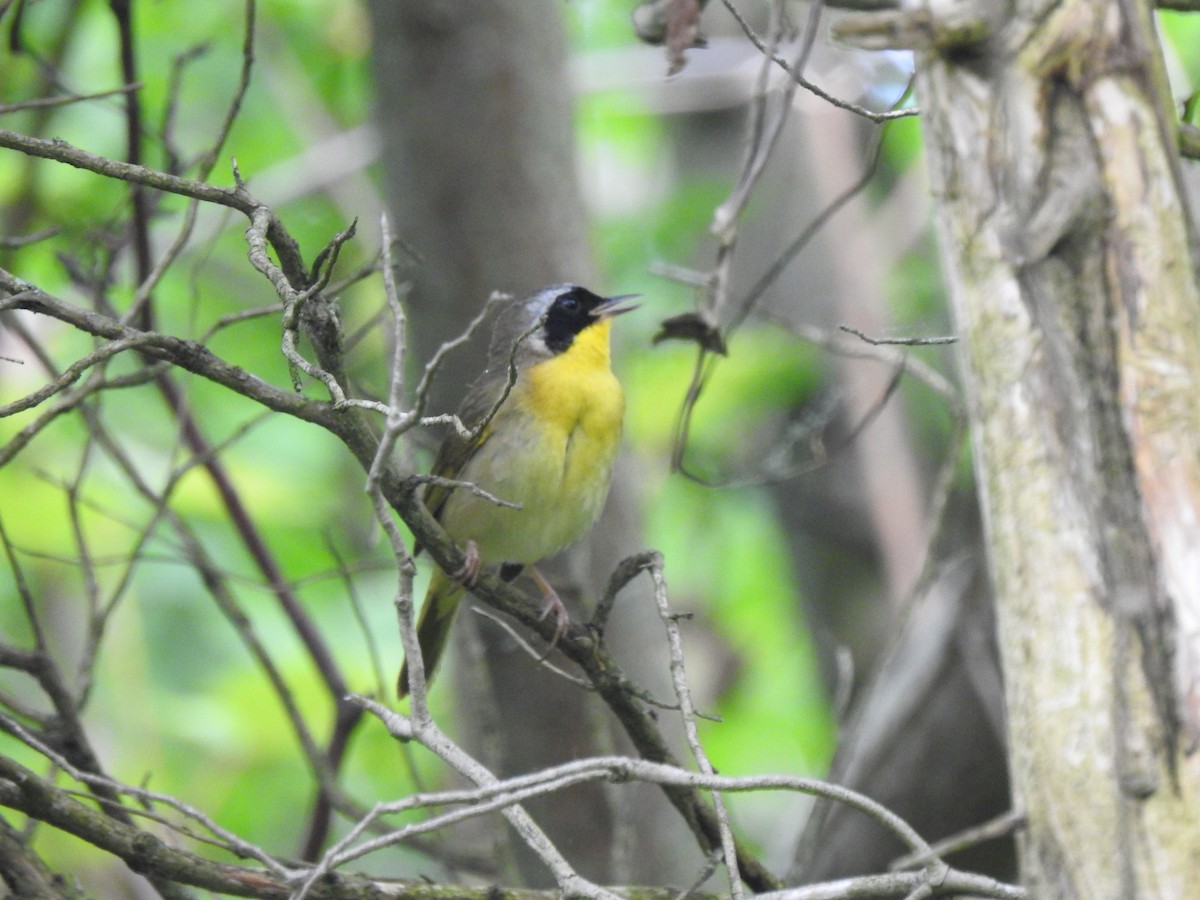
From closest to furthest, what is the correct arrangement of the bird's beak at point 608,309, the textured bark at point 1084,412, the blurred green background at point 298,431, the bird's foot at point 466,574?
1. the textured bark at point 1084,412
2. the bird's foot at point 466,574
3. the bird's beak at point 608,309
4. the blurred green background at point 298,431

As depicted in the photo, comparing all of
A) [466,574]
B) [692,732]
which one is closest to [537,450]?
[466,574]

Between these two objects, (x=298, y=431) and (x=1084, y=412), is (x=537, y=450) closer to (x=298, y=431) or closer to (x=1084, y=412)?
(x=1084, y=412)

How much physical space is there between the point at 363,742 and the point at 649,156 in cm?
640

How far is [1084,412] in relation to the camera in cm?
163

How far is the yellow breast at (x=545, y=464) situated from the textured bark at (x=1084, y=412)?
2955 millimetres

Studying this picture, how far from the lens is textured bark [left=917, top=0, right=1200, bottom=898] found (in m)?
1.56

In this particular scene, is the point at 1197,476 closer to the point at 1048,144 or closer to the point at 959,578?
the point at 1048,144

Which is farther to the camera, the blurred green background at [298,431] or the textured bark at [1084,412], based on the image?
the blurred green background at [298,431]

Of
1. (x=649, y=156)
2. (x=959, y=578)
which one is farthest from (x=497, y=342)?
(x=649, y=156)

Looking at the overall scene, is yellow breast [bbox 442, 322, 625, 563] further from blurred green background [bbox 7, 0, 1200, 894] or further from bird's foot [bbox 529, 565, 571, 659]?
blurred green background [bbox 7, 0, 1200, 894]

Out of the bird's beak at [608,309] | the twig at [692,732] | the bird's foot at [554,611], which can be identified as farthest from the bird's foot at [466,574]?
the bird's beak at [608,309]

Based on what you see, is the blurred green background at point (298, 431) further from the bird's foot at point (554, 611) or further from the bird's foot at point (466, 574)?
the bird's foot at point (466, 574)

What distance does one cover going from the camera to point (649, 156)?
461 inches

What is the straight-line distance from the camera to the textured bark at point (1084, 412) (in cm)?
156
